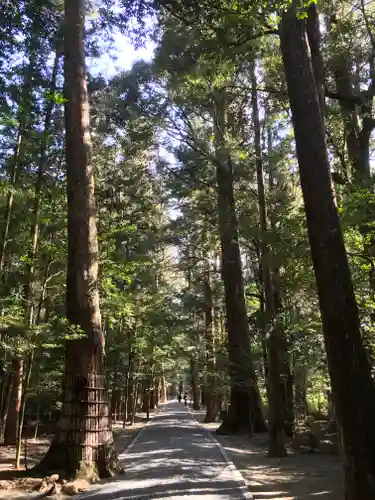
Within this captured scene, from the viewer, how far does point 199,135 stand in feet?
55.8

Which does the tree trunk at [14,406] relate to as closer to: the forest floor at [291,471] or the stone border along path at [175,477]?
the stone border along path at [175,477]

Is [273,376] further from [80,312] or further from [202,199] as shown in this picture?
[202,199]

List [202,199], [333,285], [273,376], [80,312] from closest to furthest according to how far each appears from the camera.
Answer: [333,285]
[80,312]
[273,376]
[202,199]

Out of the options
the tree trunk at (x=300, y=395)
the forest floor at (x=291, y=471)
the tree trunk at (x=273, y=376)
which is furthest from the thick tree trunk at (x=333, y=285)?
the tree trunk at (x=300, y=395)

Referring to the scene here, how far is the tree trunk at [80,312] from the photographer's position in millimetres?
8125

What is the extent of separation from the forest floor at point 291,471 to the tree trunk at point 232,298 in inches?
94.4

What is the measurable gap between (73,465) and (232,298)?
11000 mm

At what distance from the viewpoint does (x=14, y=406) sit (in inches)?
538

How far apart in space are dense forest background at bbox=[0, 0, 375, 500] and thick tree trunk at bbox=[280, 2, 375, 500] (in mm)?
17

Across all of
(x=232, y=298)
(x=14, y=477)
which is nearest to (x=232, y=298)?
(x=232, y=298)

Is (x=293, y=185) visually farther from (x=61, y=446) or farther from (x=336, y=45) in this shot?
(x=61, y=446)

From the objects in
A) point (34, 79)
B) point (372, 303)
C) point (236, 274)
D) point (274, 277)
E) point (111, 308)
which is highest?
point (34, 79)

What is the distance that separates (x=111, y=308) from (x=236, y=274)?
6.94 meters

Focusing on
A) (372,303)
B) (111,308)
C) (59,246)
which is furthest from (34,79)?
(372,303)
